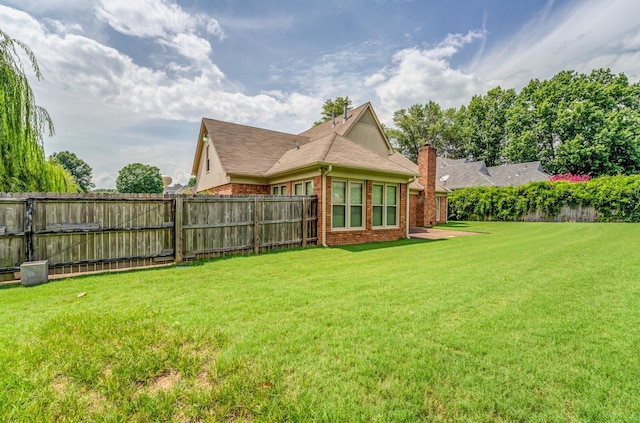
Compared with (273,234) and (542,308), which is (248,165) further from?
(542,308)

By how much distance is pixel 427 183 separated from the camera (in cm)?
1906

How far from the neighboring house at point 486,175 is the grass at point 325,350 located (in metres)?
29.7

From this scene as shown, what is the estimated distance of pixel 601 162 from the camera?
99.3 ft

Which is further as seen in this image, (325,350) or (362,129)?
(362,129)

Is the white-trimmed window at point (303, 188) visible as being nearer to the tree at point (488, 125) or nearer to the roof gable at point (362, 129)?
the roof gable at point (362, 129)

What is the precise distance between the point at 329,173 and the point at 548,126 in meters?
39.2

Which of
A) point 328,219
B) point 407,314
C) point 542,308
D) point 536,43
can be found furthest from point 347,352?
point 536,43

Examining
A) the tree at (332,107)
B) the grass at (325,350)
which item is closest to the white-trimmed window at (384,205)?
the grass at (325,350)

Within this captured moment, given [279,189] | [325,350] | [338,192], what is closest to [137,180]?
[279,189]

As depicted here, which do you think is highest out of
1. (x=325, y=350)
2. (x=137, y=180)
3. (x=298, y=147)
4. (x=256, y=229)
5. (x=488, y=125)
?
(x=488, y=125)

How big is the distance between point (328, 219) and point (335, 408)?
8071 mm

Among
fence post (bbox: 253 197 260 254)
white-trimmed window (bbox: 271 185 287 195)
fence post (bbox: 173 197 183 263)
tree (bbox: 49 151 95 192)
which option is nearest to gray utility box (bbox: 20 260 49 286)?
fence post (bbox: 173 197 183 263)

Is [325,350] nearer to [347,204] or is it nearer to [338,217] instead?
[338,217]

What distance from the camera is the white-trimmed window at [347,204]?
10195mm
